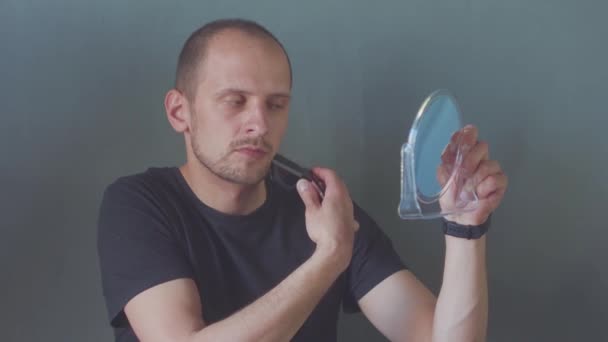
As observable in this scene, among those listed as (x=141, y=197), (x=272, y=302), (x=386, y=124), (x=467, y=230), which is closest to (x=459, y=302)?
(x=467, y=230)

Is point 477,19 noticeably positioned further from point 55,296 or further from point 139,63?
point 55,296

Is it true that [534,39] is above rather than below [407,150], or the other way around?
above

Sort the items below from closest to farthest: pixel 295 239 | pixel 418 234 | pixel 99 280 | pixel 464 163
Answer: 1. pixel 464 163
2. pixel 295 239
3. pixel 99 280
4. pixel 418 234

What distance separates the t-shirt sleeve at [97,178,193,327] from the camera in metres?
0.96

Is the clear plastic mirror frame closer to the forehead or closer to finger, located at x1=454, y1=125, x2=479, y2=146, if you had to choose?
finger, located at x1=454, y1=125, x2=479, y2=146

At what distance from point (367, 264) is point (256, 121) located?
0.35 meters

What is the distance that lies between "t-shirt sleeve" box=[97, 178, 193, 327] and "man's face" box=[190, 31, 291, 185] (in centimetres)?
13

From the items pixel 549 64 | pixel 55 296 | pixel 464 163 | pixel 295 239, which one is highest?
pixel 549 64

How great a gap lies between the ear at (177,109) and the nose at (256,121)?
0.14 meters

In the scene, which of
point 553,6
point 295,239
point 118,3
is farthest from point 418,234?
point 118,3

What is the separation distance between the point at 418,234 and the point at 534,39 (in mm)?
487

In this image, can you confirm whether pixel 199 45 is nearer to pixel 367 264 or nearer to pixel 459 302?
pixel 367 264

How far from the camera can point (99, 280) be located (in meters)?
1.28

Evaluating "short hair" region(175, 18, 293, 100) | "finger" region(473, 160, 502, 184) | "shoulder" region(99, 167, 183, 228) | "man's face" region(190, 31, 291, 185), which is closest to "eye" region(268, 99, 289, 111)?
"man's face" region(190, 31, 291, 185)
